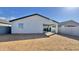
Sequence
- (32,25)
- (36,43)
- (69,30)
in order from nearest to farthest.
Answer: (36,43) → (32,25) → (69,30)

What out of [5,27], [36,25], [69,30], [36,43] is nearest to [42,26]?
[36,25]

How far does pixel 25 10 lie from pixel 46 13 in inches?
16.9

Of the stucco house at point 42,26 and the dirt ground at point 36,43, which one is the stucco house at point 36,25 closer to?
the stucco house at point 42,26

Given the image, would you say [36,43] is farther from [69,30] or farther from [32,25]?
[69,30]

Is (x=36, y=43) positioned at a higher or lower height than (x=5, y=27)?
lower

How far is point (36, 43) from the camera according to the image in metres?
3.20

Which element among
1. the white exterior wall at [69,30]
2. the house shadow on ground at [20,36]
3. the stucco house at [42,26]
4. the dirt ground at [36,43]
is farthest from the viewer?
the white exterior wall at [69,30]

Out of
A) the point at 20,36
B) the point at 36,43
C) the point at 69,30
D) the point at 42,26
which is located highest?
the point at 42,26

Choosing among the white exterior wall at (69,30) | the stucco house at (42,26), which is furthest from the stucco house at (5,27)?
the white exterior wall at (69,30)

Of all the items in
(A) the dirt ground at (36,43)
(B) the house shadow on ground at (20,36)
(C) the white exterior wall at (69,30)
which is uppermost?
(C) the white exterior wall at (69,30)

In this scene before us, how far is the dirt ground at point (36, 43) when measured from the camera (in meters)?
3.06

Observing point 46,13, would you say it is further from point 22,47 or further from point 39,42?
point 22,47
